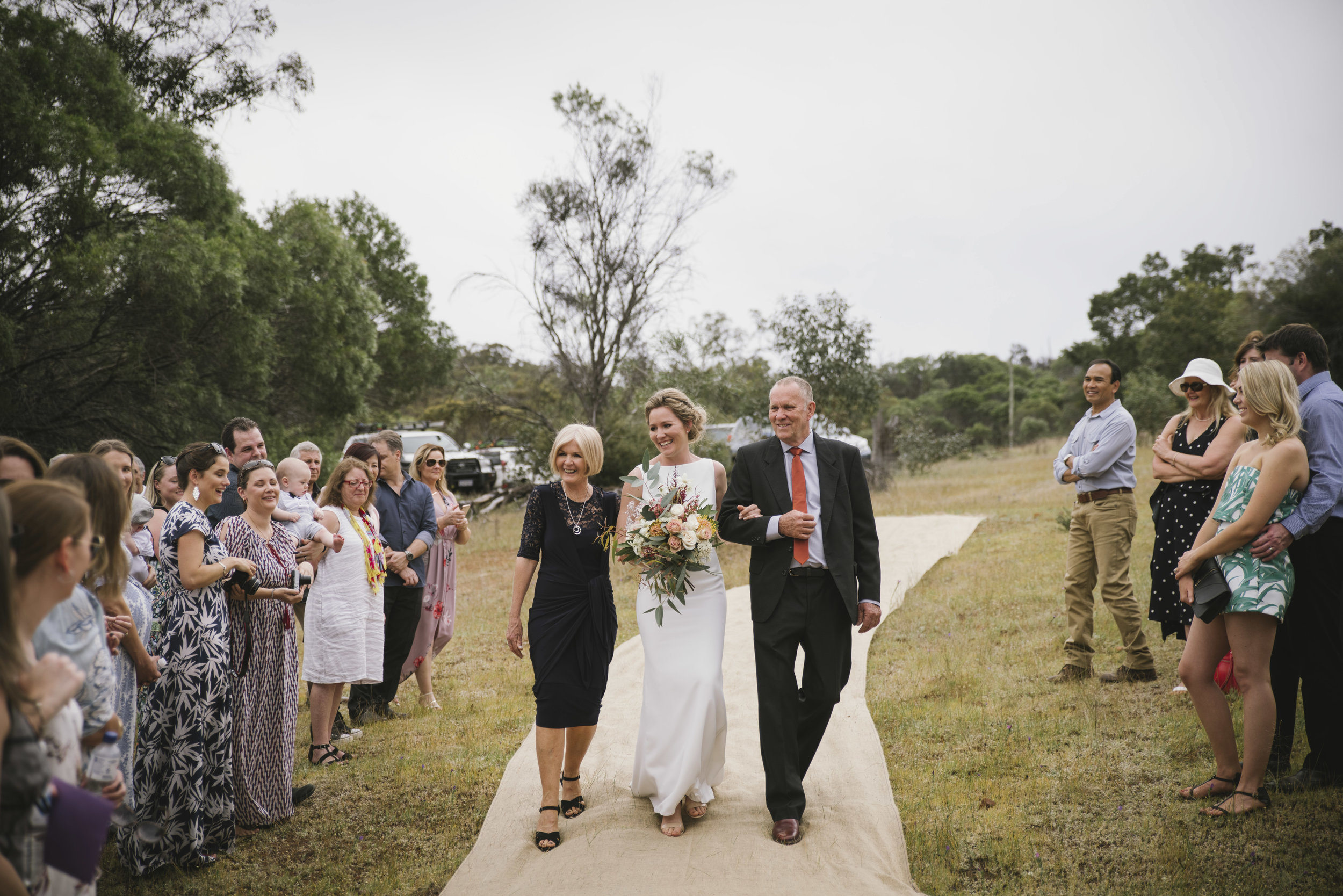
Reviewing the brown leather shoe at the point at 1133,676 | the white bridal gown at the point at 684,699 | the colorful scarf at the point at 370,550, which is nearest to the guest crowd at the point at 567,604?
the white bridal gown at the point at 684,699

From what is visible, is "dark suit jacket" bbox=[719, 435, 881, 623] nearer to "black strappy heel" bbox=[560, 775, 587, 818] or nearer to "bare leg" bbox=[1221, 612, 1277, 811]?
"black strappy heel" bbox=[560, 775, 587, 818]

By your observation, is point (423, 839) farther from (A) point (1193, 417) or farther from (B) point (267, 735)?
(A) point (1193, 417)

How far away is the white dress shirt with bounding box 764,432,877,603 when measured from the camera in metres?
4.38

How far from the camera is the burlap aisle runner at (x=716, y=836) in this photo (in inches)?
152

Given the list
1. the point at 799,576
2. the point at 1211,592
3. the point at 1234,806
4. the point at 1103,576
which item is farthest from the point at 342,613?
the point at 1103,576

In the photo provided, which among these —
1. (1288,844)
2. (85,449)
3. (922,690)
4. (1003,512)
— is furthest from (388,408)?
(1288,844)

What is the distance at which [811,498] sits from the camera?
455cm

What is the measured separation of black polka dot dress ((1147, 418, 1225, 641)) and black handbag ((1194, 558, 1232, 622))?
1152mm

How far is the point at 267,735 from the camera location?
15.1 ft

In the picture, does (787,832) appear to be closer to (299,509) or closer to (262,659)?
(262,659)

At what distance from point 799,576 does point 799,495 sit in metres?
0.43

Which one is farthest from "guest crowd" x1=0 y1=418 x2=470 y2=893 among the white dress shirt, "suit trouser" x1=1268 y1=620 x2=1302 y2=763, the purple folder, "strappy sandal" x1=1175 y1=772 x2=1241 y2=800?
"suit trouser" x1=1268 y1=620 x2=1302 y2=763

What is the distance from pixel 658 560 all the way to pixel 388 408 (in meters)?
31.1

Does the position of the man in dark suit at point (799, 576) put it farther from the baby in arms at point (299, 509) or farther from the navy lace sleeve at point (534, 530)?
the baby in arms at point (299, 509)
